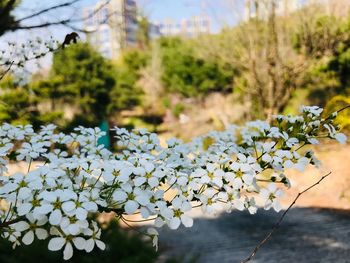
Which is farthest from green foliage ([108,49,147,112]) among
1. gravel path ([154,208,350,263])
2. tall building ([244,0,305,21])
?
gravel path ([154,208,350,263])

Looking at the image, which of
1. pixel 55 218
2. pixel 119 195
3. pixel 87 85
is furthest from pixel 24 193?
pixel 87 85

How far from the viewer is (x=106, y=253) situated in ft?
16.5

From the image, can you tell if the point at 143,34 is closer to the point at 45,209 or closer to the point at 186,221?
the point at 186,221

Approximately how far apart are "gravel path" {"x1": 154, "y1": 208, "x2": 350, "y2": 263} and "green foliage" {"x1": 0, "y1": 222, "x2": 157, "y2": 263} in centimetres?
75

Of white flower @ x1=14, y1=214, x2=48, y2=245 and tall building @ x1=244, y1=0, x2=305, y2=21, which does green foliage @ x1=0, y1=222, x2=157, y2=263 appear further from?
tall building @ x1=244, y1=0, x2=305, y2=21

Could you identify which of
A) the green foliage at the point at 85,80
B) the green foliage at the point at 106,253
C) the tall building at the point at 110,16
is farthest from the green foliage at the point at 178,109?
the green foliage at the point at 106,253

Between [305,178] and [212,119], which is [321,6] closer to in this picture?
[305,178]

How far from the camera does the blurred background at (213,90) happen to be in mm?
4387

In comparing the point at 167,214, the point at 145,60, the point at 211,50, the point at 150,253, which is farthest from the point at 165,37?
the point at 167,214

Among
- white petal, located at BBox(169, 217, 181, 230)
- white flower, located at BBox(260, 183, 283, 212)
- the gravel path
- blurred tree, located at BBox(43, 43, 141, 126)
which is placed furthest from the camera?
blurred tree, located at BBox(43, 43, 141, 126)

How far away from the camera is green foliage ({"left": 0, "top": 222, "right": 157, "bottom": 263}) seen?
14.9 feet

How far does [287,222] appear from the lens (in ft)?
26.1

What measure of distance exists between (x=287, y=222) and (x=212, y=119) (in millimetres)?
13296

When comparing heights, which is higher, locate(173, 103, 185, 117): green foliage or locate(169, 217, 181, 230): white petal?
locate(169, 217, 181, 230): white petal
